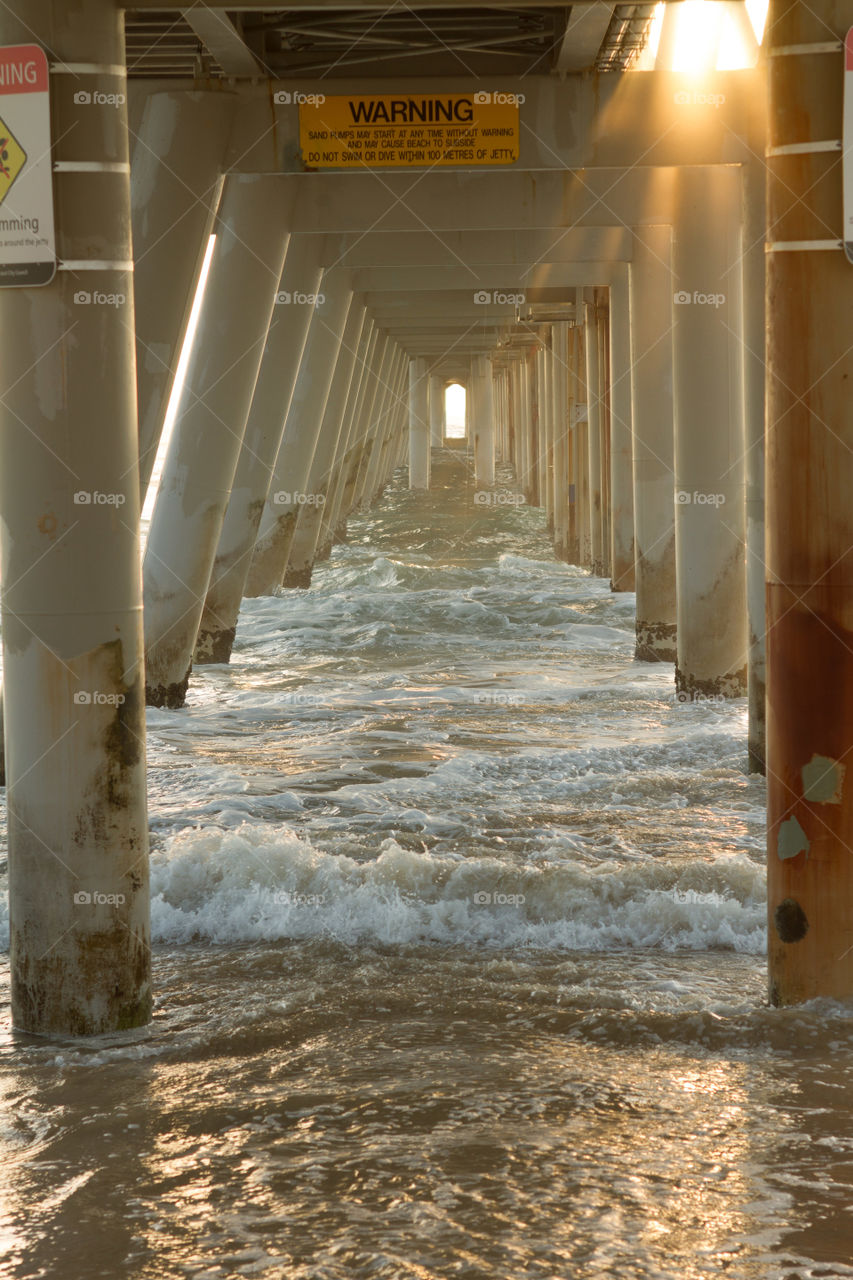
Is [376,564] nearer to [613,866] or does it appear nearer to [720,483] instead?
[720,483]

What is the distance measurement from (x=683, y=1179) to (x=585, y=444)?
2412 cm

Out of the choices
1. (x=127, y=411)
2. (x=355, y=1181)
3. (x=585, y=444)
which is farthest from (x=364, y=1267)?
(x=585, y=444)

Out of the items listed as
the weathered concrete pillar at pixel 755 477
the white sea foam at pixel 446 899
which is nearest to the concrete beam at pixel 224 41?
the weathered concrete pillar at pixel 755 477

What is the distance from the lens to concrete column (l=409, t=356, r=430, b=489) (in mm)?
54906

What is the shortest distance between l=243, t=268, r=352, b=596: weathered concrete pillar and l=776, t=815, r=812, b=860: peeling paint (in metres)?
14.9

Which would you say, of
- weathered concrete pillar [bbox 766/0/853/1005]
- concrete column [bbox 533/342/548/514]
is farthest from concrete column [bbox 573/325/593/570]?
weathered concrete pillar [bbox 766/0/853/1005]

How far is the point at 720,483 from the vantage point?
12.3 metres

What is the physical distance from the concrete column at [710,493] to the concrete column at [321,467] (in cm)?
1231

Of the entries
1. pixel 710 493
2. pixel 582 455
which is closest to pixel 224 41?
pixel 710 493

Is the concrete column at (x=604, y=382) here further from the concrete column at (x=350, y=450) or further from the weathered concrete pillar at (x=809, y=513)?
the weathered concrete pillar at (x=809, y=513)

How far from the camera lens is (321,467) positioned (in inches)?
1002

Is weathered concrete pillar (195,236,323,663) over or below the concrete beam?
below

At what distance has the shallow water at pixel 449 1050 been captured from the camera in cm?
356

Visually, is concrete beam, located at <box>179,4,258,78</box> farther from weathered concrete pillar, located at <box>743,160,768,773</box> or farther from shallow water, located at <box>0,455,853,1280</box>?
shallow water, located at <box>0,455,853,1280</box>
